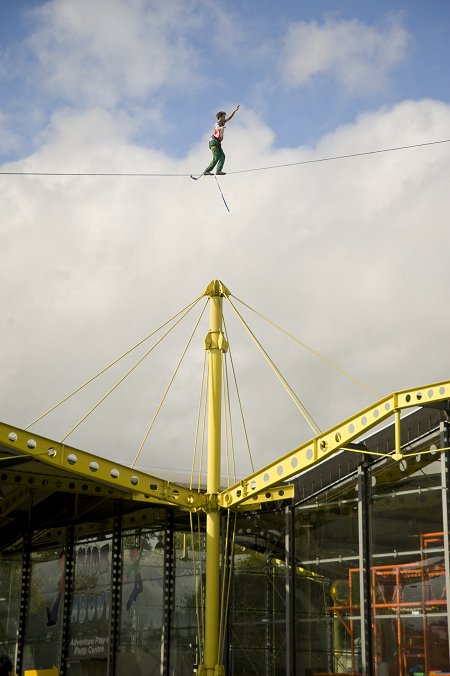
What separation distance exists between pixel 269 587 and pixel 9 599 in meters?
9.56

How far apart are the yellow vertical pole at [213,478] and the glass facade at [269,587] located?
19.7 inches

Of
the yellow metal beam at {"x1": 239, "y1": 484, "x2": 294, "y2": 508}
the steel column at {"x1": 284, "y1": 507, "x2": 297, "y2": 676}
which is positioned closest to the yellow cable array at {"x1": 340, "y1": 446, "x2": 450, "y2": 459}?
the yellow metal beam at {"x1": 239, "y1": 484, "x2": 294, "y2": 508}

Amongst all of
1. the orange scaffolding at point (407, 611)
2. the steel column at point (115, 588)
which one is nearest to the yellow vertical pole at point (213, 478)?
the steel column at point (115, 588)

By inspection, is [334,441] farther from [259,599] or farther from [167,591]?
[167,591]

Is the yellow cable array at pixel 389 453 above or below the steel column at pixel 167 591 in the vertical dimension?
above

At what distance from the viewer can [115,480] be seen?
23125mm

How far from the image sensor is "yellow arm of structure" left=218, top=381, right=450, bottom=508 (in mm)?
20062

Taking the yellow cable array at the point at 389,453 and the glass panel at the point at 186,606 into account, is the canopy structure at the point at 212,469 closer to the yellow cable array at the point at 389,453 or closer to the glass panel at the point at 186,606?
the yellow cable array at the point at 389,453

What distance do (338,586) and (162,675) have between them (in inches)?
221

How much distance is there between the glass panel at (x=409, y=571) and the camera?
782 inches

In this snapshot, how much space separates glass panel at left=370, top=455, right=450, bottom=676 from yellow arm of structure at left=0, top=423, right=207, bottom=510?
486 centimetres

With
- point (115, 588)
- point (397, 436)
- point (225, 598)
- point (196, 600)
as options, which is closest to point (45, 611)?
point (115, 588)

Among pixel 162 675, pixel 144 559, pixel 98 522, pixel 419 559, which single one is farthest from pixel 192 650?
pixel 419 559

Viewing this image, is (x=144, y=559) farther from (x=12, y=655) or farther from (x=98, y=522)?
(x=12, y=655)
